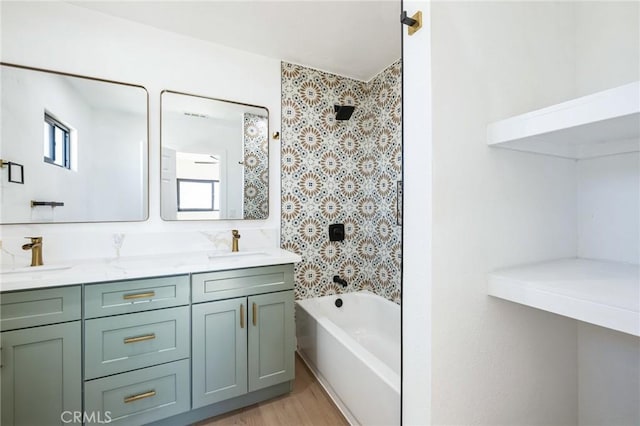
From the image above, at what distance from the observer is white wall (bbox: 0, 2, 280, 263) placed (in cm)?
153

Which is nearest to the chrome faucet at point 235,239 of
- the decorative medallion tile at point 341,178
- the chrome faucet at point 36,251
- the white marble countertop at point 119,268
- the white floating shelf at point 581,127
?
the white marble countertop at point 119,268

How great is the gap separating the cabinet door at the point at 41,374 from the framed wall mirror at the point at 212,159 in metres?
0.87

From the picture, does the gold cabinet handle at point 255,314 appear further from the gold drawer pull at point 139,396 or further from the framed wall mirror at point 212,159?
the framed wall mirror at point 212,159

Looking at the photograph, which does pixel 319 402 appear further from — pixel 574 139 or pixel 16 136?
pixel 16 136

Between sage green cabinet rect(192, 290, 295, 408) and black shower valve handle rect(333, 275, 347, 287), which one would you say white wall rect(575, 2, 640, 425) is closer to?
sage green cabinet rect(192, 290, 295, 408)

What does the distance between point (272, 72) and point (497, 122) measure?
6.25 ft

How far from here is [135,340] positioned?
1.34 metres

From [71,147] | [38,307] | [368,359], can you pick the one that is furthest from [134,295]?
[368,359]

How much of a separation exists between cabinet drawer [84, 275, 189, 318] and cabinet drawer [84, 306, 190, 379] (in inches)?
1.3

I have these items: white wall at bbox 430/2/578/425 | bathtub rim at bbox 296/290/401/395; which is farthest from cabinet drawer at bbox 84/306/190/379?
white wall at bbox 430/2/578/425

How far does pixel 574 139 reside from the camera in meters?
0.85

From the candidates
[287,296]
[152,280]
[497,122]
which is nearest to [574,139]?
[497,122]

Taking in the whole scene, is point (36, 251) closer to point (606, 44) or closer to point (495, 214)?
point (495, 214)

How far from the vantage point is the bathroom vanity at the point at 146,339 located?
116cm
